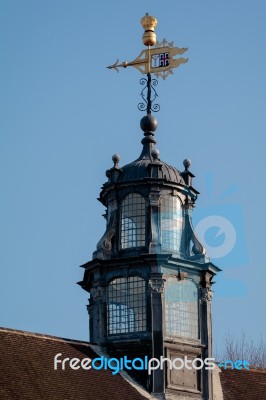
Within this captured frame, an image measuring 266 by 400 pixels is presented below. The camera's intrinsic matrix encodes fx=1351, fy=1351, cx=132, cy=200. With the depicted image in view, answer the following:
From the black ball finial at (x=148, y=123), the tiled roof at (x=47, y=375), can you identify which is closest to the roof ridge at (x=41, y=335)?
the tiled roof at (x=47, y=375)

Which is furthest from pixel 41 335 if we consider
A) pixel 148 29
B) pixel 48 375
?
pixel 148 29

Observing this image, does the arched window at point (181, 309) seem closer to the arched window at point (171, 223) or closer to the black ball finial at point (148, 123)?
the arched window at point (171, 223)

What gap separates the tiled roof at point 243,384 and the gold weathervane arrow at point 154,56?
37.0ft

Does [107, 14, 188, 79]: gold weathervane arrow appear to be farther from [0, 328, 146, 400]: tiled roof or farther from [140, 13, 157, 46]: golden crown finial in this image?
[0, 328, 146, 400]: tiled roof

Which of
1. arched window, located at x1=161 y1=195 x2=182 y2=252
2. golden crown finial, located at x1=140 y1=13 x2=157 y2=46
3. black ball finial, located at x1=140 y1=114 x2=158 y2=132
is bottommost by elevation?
arched window, located at x1=161 y1=195 x2=182 y2=252

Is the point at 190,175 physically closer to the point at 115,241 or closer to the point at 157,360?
the point at 115,241

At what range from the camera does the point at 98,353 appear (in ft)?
153

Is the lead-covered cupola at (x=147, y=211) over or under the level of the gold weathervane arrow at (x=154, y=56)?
under

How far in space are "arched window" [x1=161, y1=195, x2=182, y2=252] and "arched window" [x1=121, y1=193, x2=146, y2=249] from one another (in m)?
0.75

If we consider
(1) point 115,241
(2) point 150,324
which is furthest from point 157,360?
(1) point 115,241

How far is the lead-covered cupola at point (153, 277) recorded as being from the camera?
4644 centimetres

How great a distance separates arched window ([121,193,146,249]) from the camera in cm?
4834

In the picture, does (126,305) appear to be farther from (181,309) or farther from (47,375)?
(47,375)

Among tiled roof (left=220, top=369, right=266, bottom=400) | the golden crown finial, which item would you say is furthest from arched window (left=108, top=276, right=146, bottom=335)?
the golden crown finial
